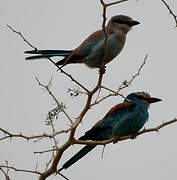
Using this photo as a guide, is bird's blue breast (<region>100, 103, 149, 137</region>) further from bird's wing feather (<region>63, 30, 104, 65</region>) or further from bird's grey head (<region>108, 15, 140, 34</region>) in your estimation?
bird's grey head (<region>108, 15, 140, 34</region>)

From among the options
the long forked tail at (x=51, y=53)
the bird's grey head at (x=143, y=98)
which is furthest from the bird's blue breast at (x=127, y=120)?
the long forked tail at (x=51, y=53)

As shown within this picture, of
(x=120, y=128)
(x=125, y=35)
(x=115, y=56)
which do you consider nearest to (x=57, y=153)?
(x=120, y=128)

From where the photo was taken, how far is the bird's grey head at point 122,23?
7016 mm

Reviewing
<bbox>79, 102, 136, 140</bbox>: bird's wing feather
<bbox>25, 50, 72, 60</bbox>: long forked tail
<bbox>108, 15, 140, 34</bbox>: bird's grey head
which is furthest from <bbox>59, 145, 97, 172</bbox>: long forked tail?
<bbox>108, 15, 140, 34</bbox>: bird's grey head

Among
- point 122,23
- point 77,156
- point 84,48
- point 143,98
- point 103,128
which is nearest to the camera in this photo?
point 77,156

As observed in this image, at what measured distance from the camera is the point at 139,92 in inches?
293

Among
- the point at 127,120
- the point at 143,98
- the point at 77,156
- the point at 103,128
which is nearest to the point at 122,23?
the point at 143,98

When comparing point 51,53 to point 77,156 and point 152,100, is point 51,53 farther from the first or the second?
point 152,100

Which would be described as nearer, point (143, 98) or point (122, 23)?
point (122, 23)

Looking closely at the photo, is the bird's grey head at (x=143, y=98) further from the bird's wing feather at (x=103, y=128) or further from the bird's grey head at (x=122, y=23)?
the bird's grey head at (x=122, y=23)

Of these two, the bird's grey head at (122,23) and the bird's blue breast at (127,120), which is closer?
the bird's blue breast at (127,120)

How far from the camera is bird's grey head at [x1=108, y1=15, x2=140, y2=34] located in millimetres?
7016

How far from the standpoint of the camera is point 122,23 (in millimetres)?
7113

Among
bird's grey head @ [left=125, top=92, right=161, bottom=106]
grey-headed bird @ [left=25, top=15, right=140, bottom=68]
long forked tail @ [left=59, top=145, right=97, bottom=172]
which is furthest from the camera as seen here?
bird's grey head @ [left=125, top=92, right=161, bottom=106]
